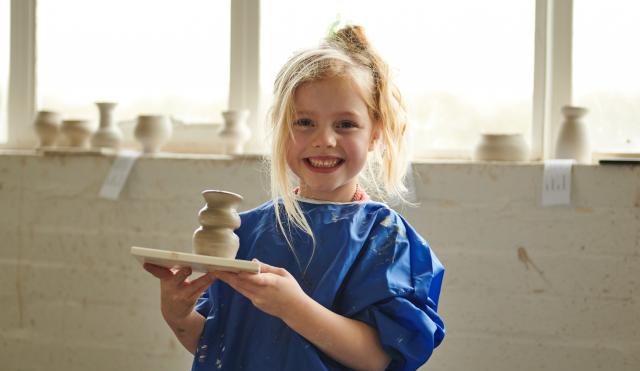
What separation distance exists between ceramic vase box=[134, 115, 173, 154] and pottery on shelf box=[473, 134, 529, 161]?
122 centimetres

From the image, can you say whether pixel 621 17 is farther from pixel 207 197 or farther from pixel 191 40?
pixel 207 197

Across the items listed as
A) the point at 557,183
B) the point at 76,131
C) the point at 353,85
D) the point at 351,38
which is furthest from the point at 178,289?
the point at 76,131

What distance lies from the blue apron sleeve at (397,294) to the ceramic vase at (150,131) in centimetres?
165

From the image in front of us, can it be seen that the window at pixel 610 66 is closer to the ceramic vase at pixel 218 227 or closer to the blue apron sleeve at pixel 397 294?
the blue apron sleeve at pixel 397 294

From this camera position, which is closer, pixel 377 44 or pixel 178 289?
pixel 178 289

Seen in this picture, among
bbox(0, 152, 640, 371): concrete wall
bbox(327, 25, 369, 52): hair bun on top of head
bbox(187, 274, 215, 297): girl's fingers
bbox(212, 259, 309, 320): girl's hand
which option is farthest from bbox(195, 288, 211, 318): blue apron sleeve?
bbox(0, 152, 640, 371): concrete wall

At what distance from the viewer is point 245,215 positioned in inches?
59.5

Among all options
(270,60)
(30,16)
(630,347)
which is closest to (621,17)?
(630,347)

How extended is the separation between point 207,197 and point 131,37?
6.53ft

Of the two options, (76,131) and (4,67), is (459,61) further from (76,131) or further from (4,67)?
(4,67)

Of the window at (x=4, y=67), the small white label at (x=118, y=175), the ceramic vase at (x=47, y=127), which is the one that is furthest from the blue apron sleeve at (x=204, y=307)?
the window at (x=4, y=67)

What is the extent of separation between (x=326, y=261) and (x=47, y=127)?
6.58ft

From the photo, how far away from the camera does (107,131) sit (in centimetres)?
290

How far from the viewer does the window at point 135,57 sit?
9.84 feet
